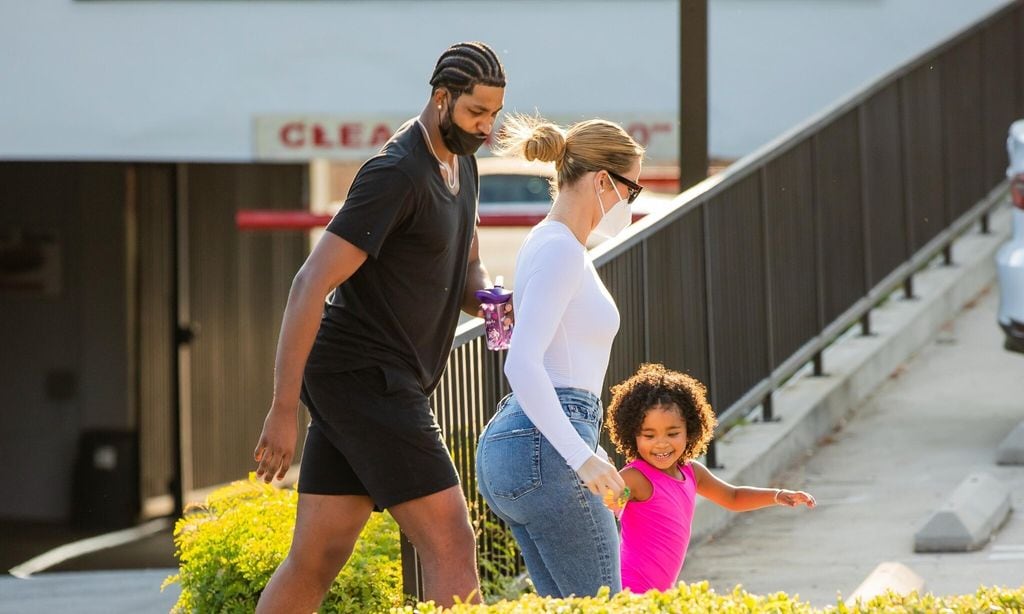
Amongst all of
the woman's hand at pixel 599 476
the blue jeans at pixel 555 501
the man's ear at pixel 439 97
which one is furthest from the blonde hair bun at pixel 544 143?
the woman's hand at pixel 599 476

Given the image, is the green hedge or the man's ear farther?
the green hedge

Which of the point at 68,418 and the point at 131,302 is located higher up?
the point at 131,302

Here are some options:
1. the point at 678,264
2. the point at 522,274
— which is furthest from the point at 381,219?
the point at 678,264

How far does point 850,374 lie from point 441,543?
5.43 m

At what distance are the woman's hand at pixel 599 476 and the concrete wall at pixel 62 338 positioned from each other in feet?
38.4

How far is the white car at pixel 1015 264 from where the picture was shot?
770 cm

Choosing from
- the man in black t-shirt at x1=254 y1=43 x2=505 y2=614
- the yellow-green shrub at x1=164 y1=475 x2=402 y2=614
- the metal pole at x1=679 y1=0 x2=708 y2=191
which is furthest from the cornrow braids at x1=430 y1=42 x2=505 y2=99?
the metal pole at x1=679 y1=0 x2=708 y2=191

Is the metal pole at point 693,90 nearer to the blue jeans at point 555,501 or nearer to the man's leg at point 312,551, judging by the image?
the blue jeans at point 555,501

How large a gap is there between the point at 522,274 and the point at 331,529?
0.77 m

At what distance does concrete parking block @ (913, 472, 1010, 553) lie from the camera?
6562mm

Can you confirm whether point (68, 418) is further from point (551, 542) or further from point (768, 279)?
point (551, 542)

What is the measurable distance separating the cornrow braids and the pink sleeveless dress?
110 centimetres

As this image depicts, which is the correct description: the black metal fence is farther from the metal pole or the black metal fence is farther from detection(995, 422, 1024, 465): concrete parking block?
detection(995, 422, 1024, 465): concrete parking block

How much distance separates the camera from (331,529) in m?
4.18
